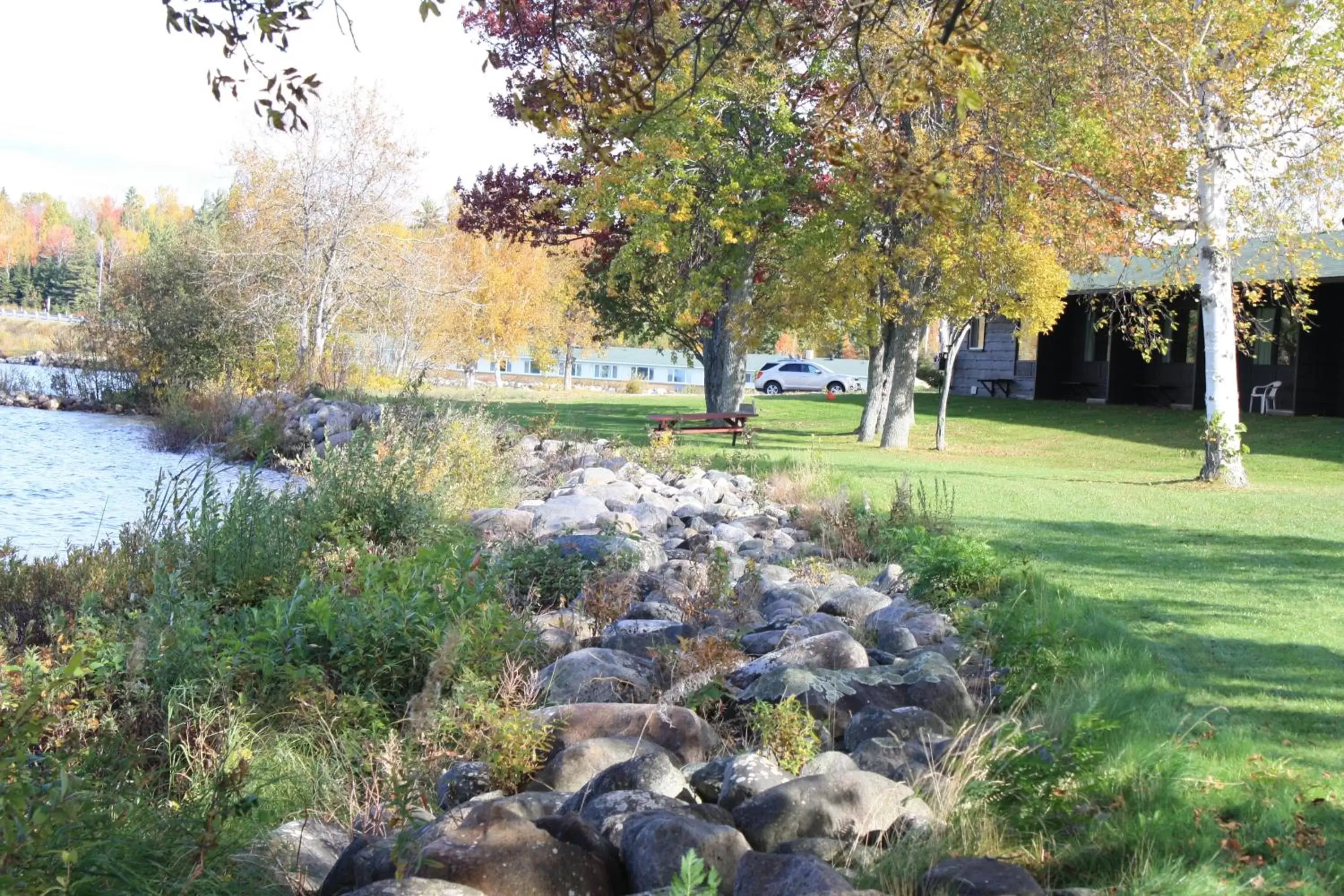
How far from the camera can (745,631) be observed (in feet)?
22.6


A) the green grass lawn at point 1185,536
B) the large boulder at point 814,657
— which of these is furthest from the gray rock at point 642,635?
the green grass lawn at point 1185,536

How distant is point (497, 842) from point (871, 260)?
16.0m

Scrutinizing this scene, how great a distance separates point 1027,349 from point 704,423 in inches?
701

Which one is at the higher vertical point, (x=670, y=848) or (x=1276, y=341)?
(x=1276, y=341)

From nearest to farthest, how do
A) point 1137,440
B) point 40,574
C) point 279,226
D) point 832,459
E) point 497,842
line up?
point 497,842, point 40,574, point 832,459, point 1137,440, point 279,226

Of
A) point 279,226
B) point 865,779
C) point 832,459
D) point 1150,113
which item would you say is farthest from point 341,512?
point 279,226

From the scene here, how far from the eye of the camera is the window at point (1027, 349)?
110ft

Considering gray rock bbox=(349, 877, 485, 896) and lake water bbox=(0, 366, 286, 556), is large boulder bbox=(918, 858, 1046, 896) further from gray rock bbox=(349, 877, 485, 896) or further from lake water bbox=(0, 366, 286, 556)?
lake water bbox=(0, 366, 286, 556)

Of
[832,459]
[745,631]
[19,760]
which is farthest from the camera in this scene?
[832,459]

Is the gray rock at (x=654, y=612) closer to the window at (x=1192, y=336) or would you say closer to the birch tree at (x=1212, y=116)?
the birch tree at (x=1212, y=116)

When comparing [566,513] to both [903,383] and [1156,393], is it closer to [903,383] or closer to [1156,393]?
[903,383]

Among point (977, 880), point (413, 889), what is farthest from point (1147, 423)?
point (413, 889)

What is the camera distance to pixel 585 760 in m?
4.75

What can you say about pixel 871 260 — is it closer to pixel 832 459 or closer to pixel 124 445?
pixel 832 459
